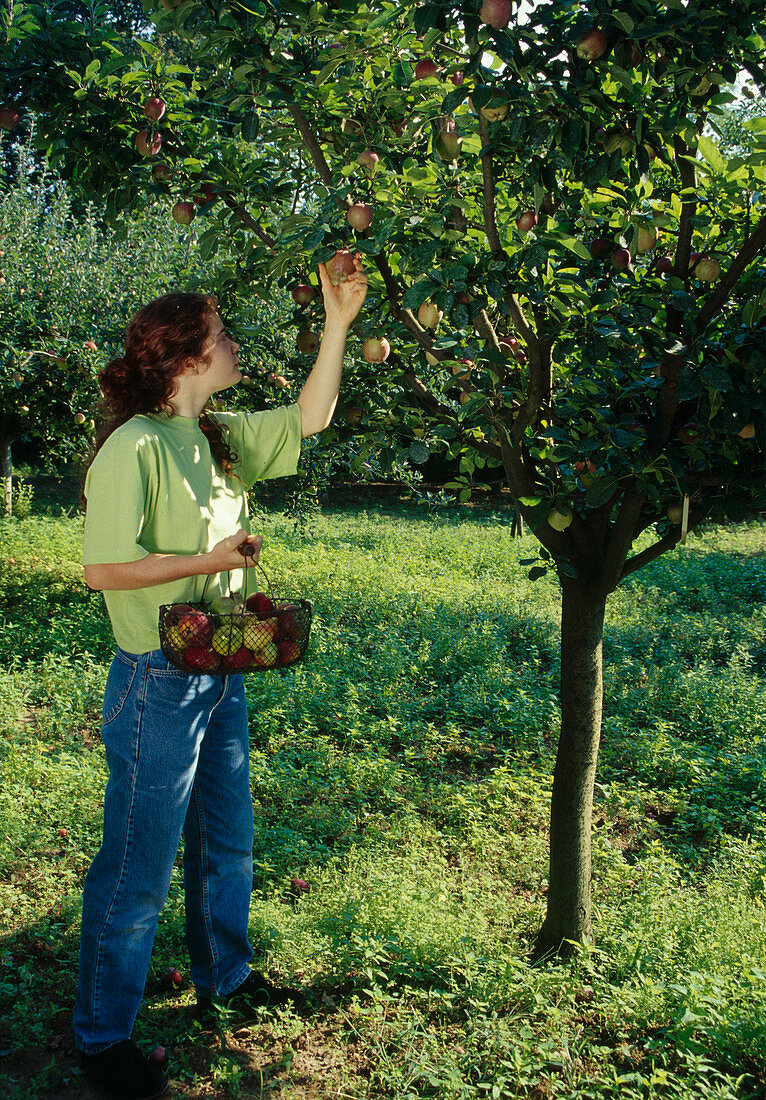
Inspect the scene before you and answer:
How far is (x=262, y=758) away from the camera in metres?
3.66

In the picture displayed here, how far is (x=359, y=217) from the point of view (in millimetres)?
1709

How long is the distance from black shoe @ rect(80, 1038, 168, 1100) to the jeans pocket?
0.69 meters

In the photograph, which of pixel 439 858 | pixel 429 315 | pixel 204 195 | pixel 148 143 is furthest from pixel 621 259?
pixel 439 858

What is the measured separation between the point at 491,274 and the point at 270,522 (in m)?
8.04

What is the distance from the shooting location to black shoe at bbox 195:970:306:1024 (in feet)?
6.81

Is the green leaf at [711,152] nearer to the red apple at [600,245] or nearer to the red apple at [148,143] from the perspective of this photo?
the red apple at [600,245]

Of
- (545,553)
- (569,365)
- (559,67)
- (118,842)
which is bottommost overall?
(118,842)

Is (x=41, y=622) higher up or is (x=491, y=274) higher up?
(x=491, y=274)

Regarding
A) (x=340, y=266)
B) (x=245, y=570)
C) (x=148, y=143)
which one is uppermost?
(x=148, y=143)

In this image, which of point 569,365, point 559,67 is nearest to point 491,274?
point 559,67

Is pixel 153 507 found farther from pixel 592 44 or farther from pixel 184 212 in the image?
pixel 592 44

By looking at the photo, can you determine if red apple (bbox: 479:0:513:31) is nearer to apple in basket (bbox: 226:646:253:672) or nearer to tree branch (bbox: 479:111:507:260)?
tree branch (bbox: 479:111:507:260)

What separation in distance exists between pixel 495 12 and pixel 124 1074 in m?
2.08

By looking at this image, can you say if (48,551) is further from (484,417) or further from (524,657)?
(484,417)
